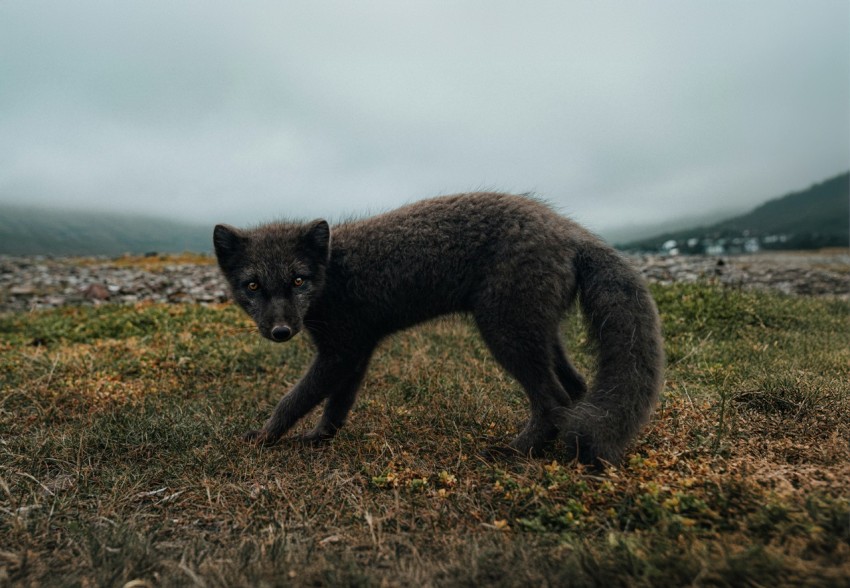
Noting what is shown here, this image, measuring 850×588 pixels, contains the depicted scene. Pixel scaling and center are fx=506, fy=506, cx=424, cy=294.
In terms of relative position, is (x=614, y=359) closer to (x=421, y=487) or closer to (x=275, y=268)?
(x=421, y=487)

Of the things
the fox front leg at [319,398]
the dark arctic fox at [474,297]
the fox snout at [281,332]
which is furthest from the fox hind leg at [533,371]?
the fox snout at [281,332]

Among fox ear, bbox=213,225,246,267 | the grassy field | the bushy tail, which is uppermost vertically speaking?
fox ear, bbox=213,225,246,267

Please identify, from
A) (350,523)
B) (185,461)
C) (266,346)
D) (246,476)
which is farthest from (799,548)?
(266,346)

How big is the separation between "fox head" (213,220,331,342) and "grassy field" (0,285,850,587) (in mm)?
1052

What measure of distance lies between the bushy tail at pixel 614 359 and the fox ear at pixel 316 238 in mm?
2058

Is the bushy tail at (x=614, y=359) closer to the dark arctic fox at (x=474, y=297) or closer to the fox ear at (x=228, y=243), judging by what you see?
the dark arctic fox at (x=474, y=297)

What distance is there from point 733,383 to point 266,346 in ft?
18.4

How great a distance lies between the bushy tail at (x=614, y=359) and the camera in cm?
306

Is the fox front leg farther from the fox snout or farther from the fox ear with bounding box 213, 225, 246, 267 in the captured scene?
the fox ear with bounding box 213, 225, 246, 267

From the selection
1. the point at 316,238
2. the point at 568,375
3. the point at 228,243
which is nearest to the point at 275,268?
the point at 316,238

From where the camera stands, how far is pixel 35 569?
7.68 feet

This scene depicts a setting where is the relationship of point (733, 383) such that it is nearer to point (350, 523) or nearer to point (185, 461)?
point (350, 523)

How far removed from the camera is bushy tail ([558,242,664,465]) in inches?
120

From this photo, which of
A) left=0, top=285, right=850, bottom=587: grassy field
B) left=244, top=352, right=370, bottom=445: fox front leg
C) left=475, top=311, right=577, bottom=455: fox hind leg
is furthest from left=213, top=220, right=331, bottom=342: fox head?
left=475, top=311, right=577, bottom=455: fox hind leg
